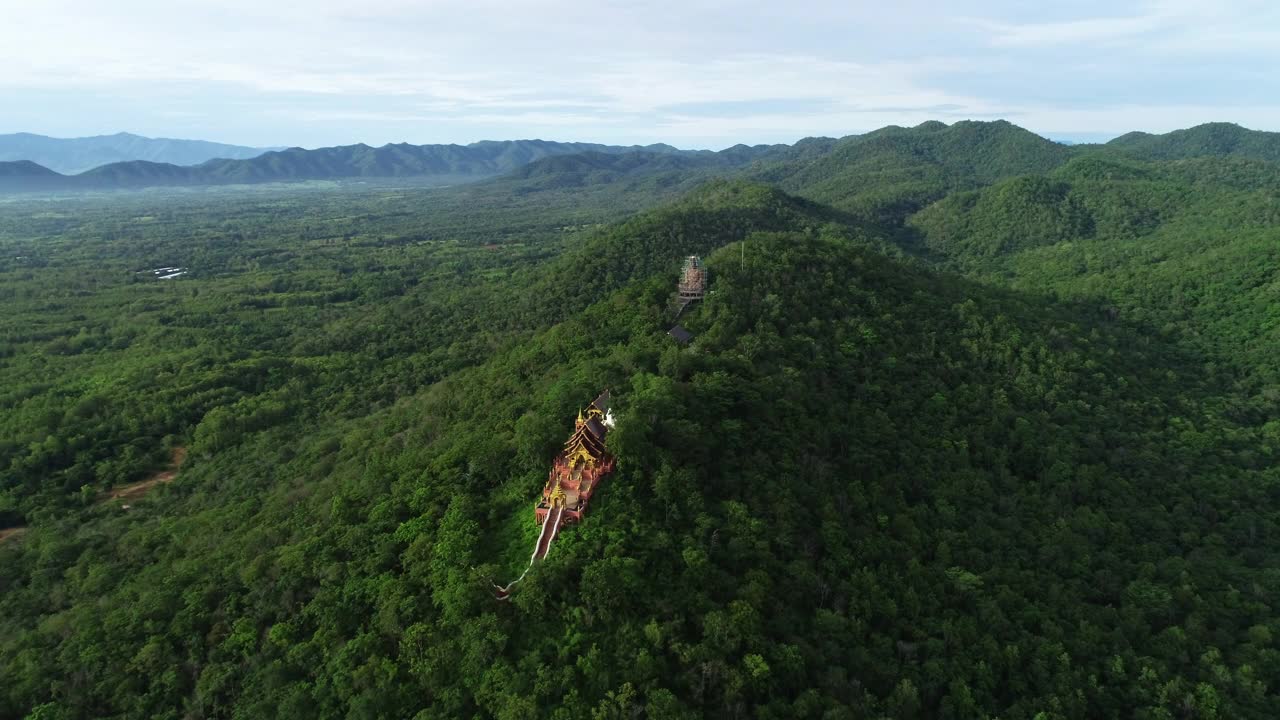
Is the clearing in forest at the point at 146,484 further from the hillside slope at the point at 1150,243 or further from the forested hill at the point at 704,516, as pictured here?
Result: the hillside slope at the point at 1150,243

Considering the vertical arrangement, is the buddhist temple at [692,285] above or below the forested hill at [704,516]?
above

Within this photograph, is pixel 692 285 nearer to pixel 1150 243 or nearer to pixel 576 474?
pixel 576 474

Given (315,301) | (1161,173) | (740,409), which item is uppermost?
(1161,173)

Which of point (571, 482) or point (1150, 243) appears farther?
point (1150, 243)

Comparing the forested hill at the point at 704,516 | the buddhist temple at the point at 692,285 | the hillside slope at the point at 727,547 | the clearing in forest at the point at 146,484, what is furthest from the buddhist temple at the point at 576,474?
the clearing in forest at the point at 146,484

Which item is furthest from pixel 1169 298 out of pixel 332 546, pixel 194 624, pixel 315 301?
pixel 315 301

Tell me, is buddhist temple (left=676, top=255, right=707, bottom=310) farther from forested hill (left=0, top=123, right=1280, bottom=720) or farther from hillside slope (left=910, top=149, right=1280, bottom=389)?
hillside slope (left=910, top=149, right=1280, bottom=389)

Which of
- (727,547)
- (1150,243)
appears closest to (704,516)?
(727,547)

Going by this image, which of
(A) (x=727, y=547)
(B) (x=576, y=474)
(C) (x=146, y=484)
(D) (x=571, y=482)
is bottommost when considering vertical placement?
(C) (x=146, y=484)

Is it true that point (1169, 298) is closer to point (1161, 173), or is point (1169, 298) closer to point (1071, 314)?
point (1071, 314)
